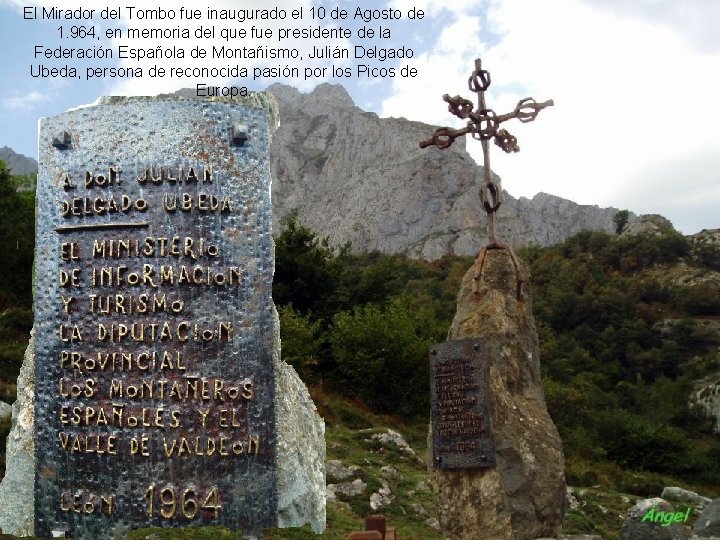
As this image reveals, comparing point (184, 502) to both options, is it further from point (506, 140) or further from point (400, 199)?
point (400, 199)

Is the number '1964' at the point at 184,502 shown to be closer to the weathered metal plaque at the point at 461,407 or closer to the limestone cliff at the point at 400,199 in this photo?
the weathered metal plaque at the point at 461,407

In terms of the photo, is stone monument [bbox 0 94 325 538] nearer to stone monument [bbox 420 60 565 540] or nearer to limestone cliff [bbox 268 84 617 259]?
stone monument [bbox 420 60 565 540]

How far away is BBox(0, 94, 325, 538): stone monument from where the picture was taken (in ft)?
22.2

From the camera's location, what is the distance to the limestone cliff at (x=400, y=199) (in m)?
95.6

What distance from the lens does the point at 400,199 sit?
105m

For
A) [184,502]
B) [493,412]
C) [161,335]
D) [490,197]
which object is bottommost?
[184,502]

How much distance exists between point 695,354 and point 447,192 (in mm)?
63271

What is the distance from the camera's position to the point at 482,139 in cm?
894

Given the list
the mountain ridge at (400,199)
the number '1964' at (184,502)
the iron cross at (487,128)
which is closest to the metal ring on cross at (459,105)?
the iron cross at (487,128)

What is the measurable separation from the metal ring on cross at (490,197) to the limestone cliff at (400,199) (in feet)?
253

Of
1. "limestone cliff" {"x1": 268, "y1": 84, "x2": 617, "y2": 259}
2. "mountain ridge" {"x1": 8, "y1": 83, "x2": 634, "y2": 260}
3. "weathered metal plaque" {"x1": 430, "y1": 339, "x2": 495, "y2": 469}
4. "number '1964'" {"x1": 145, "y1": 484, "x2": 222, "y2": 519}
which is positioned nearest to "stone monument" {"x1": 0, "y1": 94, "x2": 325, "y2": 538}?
"number '1964'" {"x1": 145, "y1": 484, "x2": 222, "y2": 519}

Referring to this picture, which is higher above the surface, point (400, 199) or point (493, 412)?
point (400, 199)

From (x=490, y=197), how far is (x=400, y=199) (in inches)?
3821

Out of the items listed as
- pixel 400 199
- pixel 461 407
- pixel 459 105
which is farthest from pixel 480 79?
pixel 400 199
